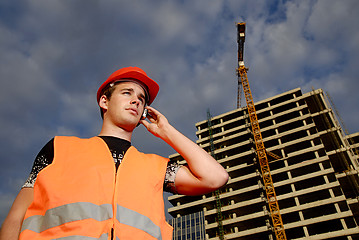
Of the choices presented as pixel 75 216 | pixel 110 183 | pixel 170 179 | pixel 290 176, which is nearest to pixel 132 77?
pixel 170 179

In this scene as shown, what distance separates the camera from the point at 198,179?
6.99ft

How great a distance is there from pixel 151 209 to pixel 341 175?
57.1 m

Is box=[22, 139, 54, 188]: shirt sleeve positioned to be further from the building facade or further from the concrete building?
the building facade

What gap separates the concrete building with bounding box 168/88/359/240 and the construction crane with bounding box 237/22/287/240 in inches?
41.5

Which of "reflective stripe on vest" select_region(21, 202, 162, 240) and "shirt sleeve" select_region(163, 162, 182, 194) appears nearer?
"reflective stripe on vest" select_region(21, 202, 162, 240)

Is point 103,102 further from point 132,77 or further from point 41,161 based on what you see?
point 41,161

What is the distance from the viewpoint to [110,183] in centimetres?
180

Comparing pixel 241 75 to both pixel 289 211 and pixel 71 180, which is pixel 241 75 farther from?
pixel 71 180

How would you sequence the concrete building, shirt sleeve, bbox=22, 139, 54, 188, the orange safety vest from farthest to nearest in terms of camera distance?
1. the concrete building
2. shirt sleeve, bbox=22, 139, 54, 188
3. the orange safety vest

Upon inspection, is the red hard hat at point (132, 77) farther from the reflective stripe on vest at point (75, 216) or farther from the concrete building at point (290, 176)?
the concrete building at point (290, 176)

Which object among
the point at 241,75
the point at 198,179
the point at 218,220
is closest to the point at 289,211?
the point at 218,220

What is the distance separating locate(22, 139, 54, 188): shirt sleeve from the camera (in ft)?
6.05

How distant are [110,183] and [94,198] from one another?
0.49 ft

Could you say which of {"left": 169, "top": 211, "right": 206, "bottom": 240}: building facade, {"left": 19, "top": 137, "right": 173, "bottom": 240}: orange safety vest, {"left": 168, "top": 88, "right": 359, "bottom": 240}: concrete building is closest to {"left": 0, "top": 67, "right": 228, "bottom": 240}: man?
{"left": 19, "top": 137, "right": 173, "bottom": 240}: orange safety vest
